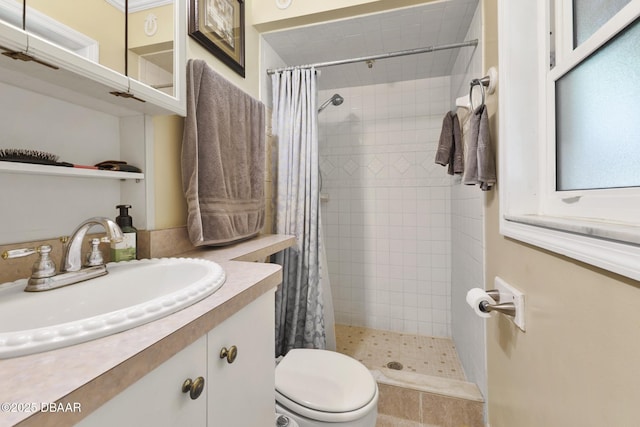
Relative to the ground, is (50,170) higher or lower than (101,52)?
lower

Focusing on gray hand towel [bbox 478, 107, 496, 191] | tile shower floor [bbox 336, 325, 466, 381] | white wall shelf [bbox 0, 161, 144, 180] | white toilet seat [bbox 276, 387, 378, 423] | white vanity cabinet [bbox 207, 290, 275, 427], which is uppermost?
gray hand towel [bbox 478, 107, 496, 191]

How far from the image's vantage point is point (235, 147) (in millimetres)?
1228

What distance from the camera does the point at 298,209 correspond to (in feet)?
5.36

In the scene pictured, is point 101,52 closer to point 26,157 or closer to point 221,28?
point 26,157

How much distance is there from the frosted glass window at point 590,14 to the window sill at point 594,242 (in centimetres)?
48

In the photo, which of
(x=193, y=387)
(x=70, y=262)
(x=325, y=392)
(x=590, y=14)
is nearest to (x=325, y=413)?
(x=325, y=392)

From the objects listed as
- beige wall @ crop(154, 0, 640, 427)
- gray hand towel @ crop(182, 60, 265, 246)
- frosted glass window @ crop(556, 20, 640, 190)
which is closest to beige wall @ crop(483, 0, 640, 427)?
beige wall @ crop(154, 0, 640, 427)

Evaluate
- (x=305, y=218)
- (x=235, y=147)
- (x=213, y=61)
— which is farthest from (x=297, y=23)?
(x=305, y=218)

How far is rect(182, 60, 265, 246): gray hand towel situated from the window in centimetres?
104

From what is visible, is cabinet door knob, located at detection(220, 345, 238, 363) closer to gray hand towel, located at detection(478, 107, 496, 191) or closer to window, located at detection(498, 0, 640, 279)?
window, located at detection(498, 0, 640, 279)

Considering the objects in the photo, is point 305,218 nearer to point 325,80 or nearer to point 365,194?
point 365,194

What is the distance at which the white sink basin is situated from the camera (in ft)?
1.23

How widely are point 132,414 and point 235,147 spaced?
103cm

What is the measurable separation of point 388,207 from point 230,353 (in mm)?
1878
